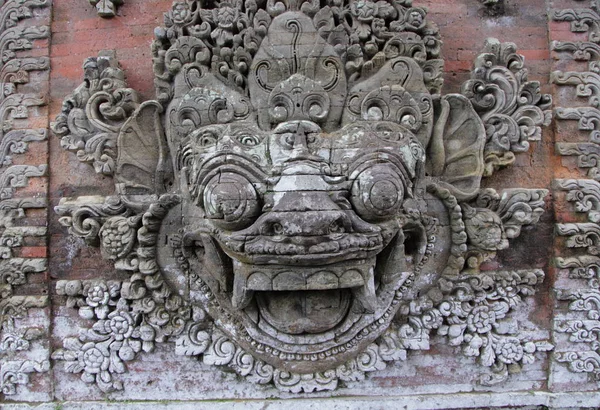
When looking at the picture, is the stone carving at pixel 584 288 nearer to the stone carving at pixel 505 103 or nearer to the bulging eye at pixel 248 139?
the stone carving at pixel 505 103

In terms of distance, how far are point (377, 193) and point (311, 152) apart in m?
0.59

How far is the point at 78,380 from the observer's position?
4051mm

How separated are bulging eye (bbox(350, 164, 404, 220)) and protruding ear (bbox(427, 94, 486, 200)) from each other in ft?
2.29

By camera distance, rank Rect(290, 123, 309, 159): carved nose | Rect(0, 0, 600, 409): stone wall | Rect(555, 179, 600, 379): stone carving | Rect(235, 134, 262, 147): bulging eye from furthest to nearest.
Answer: Rect(555, 179, 600, 379): stone carving, Rect(0, 0, 600, 409): stone wall, Rect(235, 134, 262, 147): bulging eye, Rect(290, 123, 309, 159): carved nose

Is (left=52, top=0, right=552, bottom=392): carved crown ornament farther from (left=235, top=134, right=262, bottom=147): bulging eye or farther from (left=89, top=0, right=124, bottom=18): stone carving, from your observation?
(left=89, top=0, right=124, bottom=18): stone carving

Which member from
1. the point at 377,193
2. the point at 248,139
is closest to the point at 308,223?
the point at 377,193

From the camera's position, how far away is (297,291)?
363 centimetres

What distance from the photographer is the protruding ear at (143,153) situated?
3.90m

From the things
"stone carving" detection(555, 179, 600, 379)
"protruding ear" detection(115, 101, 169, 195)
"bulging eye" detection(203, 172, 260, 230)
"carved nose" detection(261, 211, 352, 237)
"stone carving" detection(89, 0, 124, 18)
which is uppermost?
"stone carving" detection(89, 0, 124, 18)

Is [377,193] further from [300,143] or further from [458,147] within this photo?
[458,147]

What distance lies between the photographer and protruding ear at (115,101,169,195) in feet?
12.8

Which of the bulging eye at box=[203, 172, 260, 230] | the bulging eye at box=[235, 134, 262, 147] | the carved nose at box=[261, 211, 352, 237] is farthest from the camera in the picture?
the bulging eye at box=[235, 134, 262, 147]

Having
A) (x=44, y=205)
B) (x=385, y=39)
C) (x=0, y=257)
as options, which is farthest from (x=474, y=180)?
(x=0, y=257)

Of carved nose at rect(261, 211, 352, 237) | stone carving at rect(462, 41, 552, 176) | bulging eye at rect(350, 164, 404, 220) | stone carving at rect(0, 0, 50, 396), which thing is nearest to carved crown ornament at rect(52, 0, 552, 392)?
stone carving at rect(462, 41, 552, 176)
